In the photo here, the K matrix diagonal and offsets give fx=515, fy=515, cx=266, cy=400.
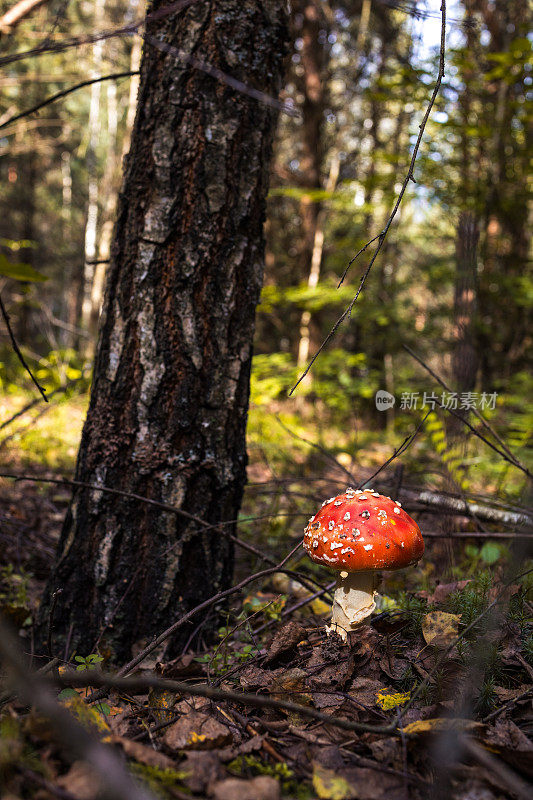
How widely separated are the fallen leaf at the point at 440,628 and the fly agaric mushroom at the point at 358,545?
0.19 meters

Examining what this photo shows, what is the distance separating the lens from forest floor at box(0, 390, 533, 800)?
1.07 metres

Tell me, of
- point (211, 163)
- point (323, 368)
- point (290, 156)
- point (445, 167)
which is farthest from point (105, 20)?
point (211, 163)

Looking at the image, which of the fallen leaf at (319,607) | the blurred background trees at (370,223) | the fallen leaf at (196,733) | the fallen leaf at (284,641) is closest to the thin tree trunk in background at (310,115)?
the blurred background trees at (370,223)

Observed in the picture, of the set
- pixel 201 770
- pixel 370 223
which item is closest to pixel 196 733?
pixel 201 770

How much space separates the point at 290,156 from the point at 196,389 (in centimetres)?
1245

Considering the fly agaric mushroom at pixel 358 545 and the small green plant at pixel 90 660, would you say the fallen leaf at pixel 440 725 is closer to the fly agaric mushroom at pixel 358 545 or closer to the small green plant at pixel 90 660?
the fly agaric mushroom at pixel 358 545

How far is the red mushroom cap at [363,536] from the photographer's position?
170 centimetres

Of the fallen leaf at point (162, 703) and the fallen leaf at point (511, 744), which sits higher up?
the fallen leaf at point (511, 744)

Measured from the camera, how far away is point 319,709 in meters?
1.46

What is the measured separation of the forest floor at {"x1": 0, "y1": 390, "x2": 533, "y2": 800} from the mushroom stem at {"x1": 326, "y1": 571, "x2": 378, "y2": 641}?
0.06 metres

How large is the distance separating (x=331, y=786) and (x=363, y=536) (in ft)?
2.43

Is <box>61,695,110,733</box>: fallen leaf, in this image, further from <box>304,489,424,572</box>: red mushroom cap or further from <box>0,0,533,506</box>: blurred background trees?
<box>0,0,533,506</box>: blurred background trees

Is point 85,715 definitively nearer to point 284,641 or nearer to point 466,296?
point 284,641

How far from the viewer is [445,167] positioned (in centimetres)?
765
